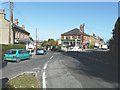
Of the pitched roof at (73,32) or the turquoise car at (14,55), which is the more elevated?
the pitched roof at (73,32)

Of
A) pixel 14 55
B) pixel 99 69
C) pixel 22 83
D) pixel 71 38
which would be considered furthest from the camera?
pixel 71 38

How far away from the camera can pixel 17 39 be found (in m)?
66.4

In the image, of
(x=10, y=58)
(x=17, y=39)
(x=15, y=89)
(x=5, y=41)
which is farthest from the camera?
(x=17, y=39)

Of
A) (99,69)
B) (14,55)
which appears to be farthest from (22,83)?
(14,55)

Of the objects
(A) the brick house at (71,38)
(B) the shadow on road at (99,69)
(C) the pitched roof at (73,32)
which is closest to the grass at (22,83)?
(B) the shadow on road at (99,69)

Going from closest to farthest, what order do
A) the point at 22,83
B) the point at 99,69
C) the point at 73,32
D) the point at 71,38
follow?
the point at 22,83 → the point at 99,69 → the point at 71,38 → the point at 73,32

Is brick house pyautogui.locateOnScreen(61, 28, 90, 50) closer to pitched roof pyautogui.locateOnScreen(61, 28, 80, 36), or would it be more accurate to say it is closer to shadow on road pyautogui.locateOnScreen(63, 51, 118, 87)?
pitched roof pyautogui.locateOnScreen(61, 28, 80, 36)

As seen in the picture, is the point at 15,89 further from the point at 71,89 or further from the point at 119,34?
the point at 119,34

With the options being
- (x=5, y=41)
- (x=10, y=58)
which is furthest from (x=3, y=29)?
(x=10, y=58)

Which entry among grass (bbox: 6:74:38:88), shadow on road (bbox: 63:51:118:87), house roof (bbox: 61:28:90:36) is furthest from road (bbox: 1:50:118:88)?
house roof (bbox: 61:28:90:36)

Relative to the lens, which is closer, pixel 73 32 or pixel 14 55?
pixel 14 55

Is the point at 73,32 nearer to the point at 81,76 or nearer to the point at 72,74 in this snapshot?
the point at 72,74

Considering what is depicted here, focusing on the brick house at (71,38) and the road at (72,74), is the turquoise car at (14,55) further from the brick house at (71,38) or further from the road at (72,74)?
the brick house at (71,38)

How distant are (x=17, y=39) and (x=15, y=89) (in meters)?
55.5
